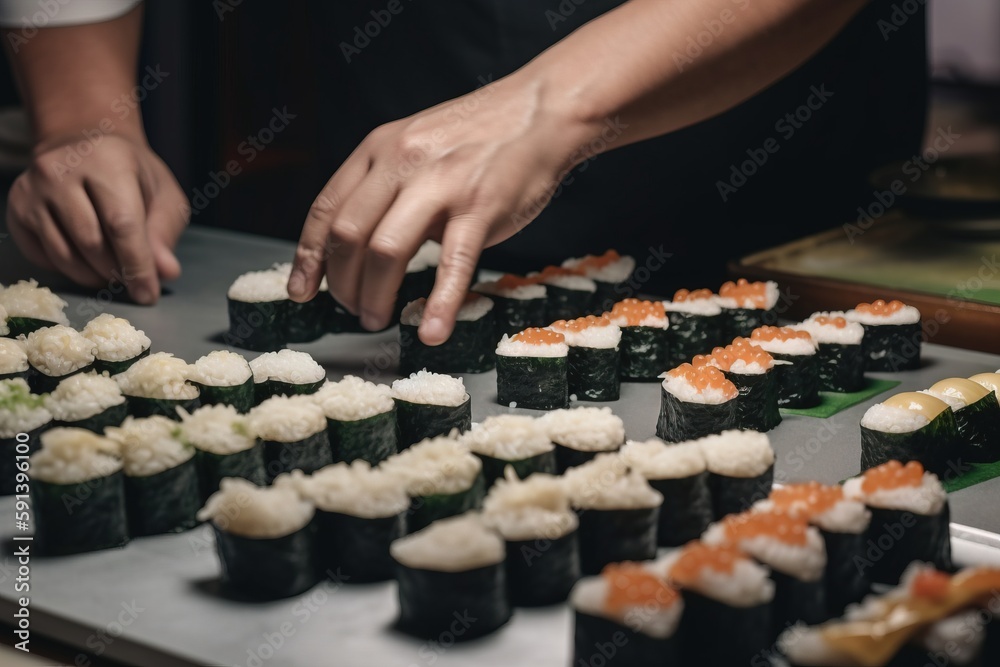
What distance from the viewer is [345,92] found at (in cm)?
334

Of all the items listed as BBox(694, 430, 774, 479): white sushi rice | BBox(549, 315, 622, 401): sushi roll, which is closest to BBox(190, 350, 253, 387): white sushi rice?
BBox(549, 315, 622, 401): sushi roll

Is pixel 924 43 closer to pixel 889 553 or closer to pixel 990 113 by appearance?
pixel 889 553

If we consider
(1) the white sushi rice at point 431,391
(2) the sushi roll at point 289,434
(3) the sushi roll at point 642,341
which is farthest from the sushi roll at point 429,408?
(3) the sushi roll at point 642,341

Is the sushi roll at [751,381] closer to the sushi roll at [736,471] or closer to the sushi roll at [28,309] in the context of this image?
the sushi roll at [736,471]

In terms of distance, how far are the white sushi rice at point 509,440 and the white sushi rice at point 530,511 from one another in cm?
20

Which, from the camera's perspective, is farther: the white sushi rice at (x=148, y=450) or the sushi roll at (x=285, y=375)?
the sushi roll at (x=285, y=375)

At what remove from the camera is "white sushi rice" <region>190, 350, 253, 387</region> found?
2.12 m

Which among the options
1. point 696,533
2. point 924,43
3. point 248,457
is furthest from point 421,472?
point 924,43

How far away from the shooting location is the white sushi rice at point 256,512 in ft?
5.09

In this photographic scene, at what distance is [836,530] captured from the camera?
152 cm

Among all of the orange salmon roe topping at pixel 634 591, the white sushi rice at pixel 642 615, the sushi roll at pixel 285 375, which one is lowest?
the sushi roll at pixel 285 375

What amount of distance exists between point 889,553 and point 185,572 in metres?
1.02

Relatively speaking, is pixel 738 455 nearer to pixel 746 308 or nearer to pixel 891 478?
pixel 891 478

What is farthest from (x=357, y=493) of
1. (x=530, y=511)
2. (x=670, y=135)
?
(x=670, y=135)
